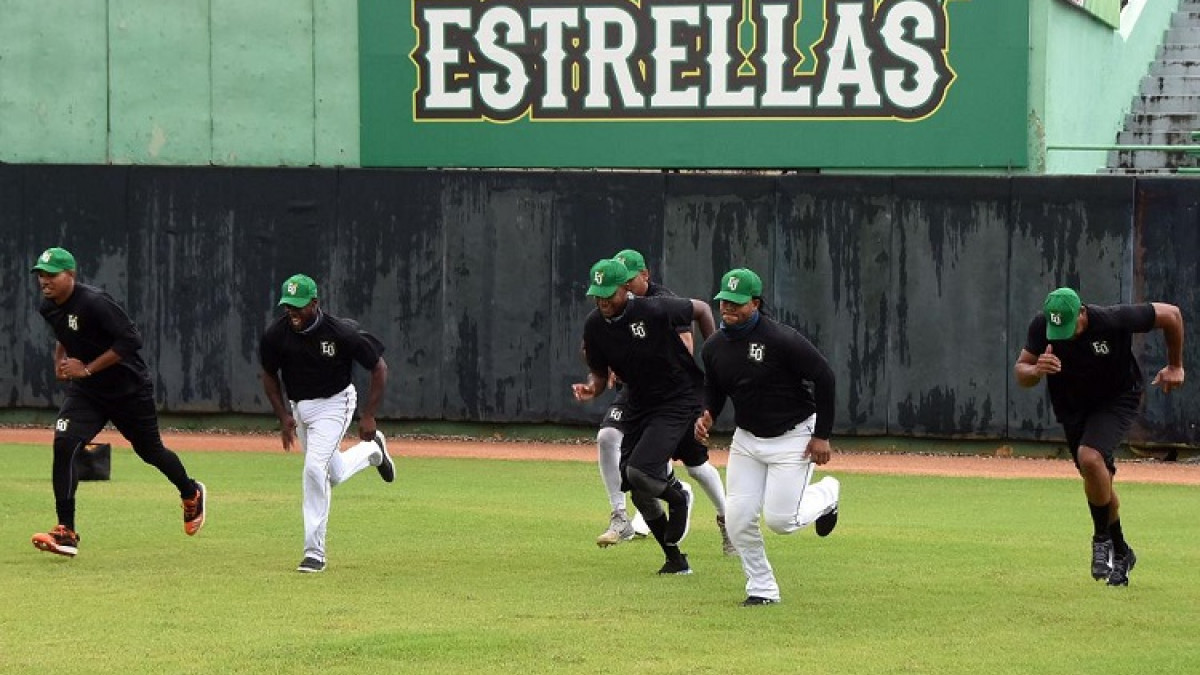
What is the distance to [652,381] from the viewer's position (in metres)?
14.0

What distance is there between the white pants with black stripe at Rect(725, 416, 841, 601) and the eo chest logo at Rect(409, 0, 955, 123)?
13170 millimetres

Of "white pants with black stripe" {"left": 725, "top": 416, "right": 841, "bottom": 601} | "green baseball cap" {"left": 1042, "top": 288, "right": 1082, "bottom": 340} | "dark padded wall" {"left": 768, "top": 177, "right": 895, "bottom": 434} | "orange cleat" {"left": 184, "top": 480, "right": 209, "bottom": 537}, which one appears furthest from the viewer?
"dark padded wall" {"left": 768, "top": 177, "right": 895, "bottom": 434}

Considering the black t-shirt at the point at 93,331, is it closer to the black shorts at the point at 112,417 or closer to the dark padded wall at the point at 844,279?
the black shorts at the point at 112,417

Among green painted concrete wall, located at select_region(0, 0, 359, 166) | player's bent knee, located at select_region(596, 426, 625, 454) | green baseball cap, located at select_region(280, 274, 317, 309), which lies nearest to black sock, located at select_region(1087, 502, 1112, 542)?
player's bent knee, located at select_region(596, 426, 625, 454)

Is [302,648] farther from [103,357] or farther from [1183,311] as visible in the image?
[1183,311]

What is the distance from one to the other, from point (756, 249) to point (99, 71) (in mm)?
8753

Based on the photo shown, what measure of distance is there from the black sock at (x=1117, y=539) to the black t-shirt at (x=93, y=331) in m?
6.51

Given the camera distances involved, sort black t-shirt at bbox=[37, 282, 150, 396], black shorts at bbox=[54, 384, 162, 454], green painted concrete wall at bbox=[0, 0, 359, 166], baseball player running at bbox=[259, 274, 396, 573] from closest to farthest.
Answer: baseball player running at bbox=[259, 274, 396, 573] < black t-shirt at bbox=[37, 282, 150, 396] < black shorts at bbox=[54, 384, 162, 454] < green painted concrete wall at bbox=[0, 0, 359, 166]

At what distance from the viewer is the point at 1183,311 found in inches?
909

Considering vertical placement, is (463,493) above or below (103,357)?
below

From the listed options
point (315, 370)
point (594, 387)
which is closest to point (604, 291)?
point (594, 387)

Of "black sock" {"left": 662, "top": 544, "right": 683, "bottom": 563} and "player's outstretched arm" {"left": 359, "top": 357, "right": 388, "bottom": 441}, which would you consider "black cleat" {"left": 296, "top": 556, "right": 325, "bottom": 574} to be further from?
"black sock" {"left": 662, "top": 544, "right": 683, "bottom": 563}

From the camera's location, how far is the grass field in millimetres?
10664

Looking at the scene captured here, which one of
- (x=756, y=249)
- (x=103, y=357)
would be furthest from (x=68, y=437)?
(x=756, y=249)
